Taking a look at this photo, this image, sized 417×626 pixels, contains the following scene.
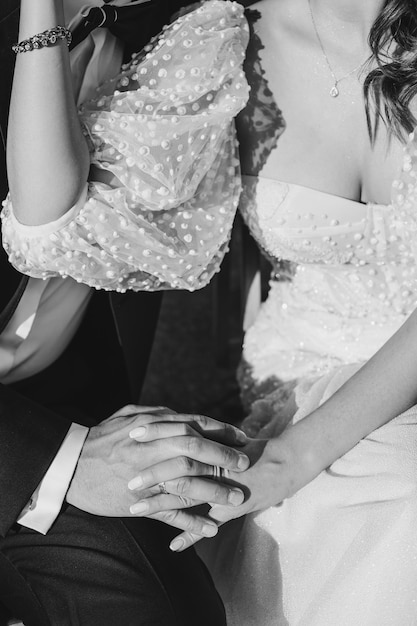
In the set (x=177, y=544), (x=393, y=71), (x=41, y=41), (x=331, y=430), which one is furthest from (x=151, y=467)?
(x=393, y=71)

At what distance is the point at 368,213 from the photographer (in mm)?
1364

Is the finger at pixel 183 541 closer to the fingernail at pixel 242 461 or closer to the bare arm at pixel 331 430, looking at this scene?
the bare arm at pixel 331 430

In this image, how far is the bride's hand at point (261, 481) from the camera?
4.01 ft

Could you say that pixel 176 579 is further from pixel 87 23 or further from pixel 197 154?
pixel 87 23

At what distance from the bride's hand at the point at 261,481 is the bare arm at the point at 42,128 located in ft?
1.57

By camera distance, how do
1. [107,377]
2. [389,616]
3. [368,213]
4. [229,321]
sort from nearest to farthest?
[389,616] → [368,213] → [107,377] → [229,321]

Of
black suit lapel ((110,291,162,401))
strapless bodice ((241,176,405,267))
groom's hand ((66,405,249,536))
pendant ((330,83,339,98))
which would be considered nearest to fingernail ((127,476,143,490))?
groom's hand ((66,405,249,536))

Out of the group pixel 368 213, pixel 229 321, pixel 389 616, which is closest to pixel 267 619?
pixel 389 616

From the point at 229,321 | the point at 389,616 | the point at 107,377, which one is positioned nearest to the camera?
the point at 389,616

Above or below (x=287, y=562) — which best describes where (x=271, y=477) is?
above

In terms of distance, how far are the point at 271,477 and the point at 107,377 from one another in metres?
0.48

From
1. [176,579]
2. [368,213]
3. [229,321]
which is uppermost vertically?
[368,213]

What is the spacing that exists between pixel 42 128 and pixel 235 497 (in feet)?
1.97

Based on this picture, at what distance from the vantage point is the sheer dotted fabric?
123 cm
